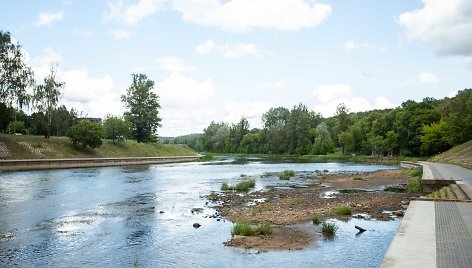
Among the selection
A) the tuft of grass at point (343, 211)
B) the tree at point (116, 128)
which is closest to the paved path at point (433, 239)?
the tuft of grass at point (343, 211)

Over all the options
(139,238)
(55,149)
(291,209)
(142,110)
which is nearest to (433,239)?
(139,238)

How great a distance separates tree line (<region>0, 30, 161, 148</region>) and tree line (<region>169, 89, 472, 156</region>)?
60921mm

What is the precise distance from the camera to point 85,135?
7069 centimetres

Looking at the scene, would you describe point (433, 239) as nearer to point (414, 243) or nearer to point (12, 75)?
point (414, 243)

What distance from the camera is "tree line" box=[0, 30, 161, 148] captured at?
209 ft

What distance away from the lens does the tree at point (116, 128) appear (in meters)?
84.5

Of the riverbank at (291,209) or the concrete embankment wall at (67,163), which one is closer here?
the riverbank at (291,209)

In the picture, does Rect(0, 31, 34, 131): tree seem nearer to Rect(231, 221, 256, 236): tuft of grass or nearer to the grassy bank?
the grassy bank

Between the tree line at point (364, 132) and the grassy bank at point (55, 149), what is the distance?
205 feet

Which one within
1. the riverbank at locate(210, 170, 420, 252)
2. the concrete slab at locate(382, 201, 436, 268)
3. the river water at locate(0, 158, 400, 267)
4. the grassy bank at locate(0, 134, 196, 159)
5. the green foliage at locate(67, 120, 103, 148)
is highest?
the green foliage at locate(67, 120, 103, 148)

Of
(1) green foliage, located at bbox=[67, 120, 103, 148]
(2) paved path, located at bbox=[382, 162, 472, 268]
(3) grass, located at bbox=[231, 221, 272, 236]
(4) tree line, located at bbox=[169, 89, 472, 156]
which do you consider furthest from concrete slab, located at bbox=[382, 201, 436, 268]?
(4) tree line, located at bbox=[169, 89, 472, 156]

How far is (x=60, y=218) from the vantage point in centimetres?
1980

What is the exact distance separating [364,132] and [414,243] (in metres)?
121

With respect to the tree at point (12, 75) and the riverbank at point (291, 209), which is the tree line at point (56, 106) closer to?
the tree at point (12, 75)
